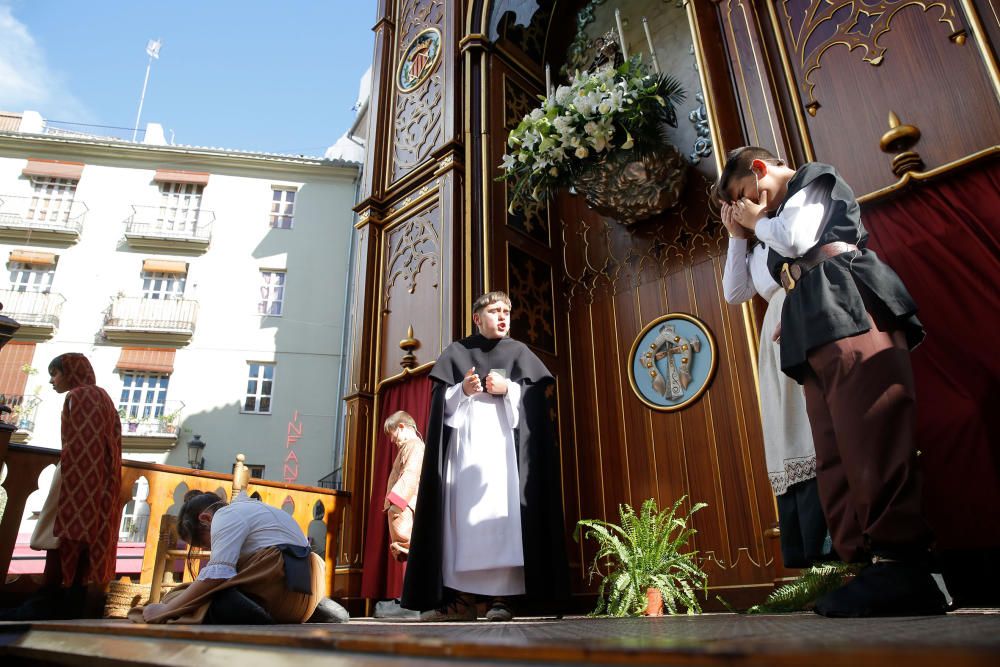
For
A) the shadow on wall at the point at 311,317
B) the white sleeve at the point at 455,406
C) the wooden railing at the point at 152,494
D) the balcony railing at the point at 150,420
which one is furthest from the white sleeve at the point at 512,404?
the balcony railing at the point at 150,420

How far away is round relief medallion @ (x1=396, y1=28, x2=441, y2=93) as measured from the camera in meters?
6.80

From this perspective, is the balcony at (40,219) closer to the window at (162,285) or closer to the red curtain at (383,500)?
the window at (162,285)

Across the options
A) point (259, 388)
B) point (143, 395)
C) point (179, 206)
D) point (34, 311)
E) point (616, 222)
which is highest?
point (179, 206)

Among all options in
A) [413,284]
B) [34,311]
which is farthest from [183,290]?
[413,284]

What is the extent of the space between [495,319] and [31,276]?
19456 millimetres

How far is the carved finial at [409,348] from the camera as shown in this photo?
218 inches

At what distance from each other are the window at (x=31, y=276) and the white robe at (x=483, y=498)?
1887cm

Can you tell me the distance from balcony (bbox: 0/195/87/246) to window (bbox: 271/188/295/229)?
17.3 ft

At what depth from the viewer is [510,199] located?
18.9 ft

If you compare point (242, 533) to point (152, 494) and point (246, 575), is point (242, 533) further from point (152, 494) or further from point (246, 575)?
point (152, 494)

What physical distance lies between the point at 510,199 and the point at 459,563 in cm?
341

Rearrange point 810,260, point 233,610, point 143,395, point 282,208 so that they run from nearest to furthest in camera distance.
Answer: point 810,260 → point 233,610 → point 143,395 → point 282,208

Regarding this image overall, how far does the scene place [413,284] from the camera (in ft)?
19.3

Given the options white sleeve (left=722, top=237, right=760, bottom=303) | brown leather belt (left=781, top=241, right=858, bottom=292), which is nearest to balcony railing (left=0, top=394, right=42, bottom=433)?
white sleeve (left=722, top=237, right=760, bottom=303)
